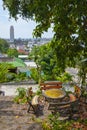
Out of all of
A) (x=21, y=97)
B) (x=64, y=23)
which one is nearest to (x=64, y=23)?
(x=64, y=23)

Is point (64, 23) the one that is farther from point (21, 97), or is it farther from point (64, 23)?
point (21, 97)

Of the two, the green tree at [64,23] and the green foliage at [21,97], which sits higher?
the green tree at [64,23]

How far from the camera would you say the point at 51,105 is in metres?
12.0

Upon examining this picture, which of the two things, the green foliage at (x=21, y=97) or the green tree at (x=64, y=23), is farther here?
the green foliage at (x=21, y=97)

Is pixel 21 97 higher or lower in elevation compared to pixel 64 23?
lower

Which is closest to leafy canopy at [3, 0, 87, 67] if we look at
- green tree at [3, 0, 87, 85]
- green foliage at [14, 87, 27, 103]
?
green tree at [3, 0, 87, 85]

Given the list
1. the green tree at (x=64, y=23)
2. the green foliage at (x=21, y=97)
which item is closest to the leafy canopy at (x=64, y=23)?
the green tree at (x=64, y=23)

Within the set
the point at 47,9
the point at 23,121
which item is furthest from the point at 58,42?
the point at 23,121

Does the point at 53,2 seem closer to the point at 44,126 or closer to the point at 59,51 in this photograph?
the point at 59,51

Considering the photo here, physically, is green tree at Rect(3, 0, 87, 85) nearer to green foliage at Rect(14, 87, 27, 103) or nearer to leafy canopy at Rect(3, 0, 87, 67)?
leafy canopy at Rect(3, 0, 87, 67)

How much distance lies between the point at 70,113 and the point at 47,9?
4325mm

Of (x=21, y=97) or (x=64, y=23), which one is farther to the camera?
(x=21, y=97)

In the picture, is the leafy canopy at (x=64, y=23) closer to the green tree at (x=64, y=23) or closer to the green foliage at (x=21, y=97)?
the green tree at (x=64, y=23)

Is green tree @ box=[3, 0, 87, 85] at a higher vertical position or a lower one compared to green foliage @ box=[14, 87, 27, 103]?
higher
